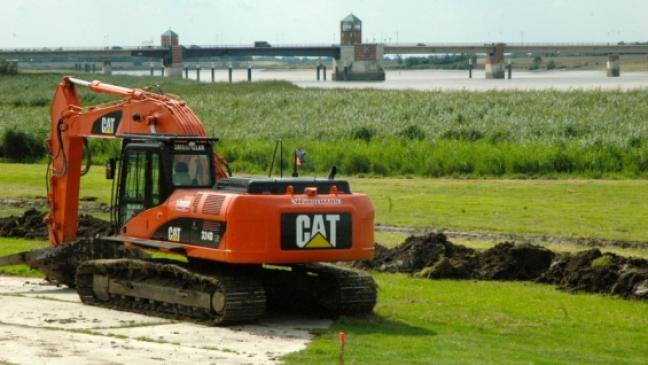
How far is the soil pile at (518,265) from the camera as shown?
70.7ft

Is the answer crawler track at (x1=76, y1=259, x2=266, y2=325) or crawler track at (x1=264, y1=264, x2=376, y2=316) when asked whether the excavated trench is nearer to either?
crawler track at (x1=264, y1=264, x2=376, y2=316)

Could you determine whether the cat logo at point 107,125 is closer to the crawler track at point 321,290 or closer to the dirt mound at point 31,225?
the crawler track at point 321,290

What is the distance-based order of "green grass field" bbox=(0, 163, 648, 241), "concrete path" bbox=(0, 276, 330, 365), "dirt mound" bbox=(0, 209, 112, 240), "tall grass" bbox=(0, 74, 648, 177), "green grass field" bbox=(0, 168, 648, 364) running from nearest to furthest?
"concrete path" bbox=(0, 276, 330, 365) < "green grass field" bbox=(0, 168, 648, 364) < "dirt mound" bbox=(0, 209, 112, 240) < "green grass field" bbox=(0, 163, 648, 241) < "tall grass" bbox=(0, 74, 648, 177)

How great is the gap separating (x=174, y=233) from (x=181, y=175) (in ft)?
2.91

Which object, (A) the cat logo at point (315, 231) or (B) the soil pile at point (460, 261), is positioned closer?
(A) the cat logo at point (315, 231)

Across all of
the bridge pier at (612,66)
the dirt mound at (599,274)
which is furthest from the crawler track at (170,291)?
the bridge pier at (612,66)

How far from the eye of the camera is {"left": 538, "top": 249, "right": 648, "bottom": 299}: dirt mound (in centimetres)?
2109

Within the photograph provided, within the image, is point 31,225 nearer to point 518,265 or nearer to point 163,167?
point 518,265

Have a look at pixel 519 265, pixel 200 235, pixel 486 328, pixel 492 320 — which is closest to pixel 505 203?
pixel 519 265

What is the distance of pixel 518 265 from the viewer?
76.5 feet

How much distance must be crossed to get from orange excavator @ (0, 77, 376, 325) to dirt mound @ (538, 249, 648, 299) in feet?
14.1

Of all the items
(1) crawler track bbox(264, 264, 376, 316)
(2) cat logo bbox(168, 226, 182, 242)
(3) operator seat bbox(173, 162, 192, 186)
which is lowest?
(1) crawler track bbox(264, 264, 376, 316)

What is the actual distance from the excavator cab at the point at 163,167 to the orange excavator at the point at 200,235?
14mm

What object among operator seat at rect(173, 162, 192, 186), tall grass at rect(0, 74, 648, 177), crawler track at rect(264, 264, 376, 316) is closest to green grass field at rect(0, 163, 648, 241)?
tall grass at rect(0, 74, 648, 177)
